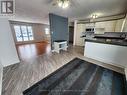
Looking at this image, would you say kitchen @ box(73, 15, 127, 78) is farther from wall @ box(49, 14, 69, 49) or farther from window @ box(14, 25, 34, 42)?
window @ box(14, 25, 34, 42)

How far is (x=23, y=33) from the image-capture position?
730cm

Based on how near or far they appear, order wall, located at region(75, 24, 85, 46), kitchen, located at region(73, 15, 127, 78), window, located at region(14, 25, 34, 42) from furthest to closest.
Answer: window, located at region(14, 25, 34, 42) < wall, located at region(75, 24, 85, 46) < kitchen, located at region(73, 15, 127, 78)

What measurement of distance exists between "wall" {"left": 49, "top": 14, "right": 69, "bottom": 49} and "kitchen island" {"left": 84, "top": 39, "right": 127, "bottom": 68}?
7.30 ft

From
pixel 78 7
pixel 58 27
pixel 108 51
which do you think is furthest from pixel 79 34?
pixel 108 51

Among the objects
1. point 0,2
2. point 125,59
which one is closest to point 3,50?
point 0,2

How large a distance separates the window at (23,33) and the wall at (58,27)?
14.9 feet

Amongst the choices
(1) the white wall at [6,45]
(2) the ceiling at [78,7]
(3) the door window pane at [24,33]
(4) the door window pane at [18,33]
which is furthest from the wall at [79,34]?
(4) the door window pane at [18,33]

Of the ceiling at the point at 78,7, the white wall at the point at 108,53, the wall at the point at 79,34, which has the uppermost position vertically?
the ceiling at the point at 78,7

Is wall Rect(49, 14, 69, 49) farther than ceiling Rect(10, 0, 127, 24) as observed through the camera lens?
Yes

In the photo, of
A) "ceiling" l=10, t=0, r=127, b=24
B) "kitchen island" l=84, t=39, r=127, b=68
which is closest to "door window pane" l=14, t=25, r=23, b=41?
"ceiling" l=10, t=0, r=127, b=24

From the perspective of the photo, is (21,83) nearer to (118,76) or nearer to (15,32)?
(118,76)

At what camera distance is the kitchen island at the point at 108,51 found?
8.06ft

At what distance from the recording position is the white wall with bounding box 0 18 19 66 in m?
2.39

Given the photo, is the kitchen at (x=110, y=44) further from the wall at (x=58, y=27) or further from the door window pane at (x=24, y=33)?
the door window pane at (x=24, y=33)
